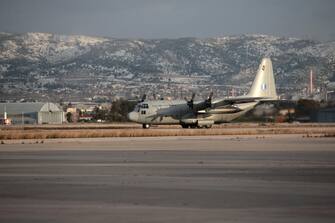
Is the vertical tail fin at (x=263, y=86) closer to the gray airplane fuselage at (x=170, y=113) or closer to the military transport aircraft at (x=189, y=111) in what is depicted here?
the military transport aircraft at (x=189, y=111)

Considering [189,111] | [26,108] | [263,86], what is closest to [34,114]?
[26,108]

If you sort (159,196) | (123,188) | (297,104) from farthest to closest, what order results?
(297,104)
(123,188)
(159,196)

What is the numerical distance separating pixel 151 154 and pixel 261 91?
158ft

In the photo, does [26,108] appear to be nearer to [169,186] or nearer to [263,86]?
[263,86]

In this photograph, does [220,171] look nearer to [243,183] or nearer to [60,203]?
[243,183]

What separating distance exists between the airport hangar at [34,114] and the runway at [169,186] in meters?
98.7

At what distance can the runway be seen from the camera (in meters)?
17.3

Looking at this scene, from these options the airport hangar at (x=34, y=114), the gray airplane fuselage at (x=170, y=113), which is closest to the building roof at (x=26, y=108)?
the airport hangar at (x=34, y=114)

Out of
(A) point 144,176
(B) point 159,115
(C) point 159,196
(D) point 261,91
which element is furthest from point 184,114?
(C) point 159,196

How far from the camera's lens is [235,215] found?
1702 cm

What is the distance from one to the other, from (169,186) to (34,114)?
121 meters

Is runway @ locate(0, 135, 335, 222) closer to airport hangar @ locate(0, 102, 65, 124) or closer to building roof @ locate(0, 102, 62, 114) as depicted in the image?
airport hangar @ locate(0, 102, 65, 124)

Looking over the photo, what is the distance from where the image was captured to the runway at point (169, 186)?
1727cm

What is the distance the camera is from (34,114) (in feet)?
462
